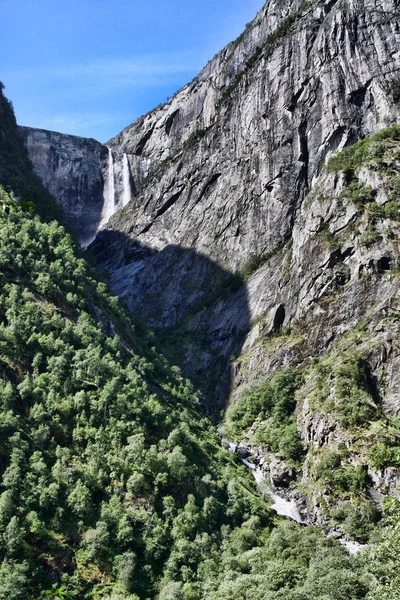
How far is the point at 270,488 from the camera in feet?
182

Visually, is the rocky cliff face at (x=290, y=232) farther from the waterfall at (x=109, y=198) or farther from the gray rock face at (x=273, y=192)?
the waterfall at (x=109, y=198)

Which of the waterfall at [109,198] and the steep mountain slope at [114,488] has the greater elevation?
the waterfall at [109,198]

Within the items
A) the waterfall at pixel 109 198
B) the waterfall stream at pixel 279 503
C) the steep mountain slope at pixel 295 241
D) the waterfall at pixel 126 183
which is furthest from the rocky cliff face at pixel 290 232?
the waterfall at pixel 126 183

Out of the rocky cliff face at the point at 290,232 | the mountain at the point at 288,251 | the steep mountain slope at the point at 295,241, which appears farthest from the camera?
the rocky cliff face at the point at 290,232

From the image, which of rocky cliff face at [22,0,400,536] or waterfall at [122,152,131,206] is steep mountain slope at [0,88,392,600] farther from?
waterfall at [122,152,131,206]

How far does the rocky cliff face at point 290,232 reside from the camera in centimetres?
5912

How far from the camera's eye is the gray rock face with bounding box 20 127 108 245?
122 meters

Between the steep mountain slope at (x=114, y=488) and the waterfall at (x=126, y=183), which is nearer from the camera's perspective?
the steep mountain slope at (x=114, y=488)

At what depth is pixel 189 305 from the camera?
87.0m

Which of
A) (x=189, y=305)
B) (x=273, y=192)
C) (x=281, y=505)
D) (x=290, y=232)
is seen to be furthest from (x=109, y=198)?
(x=281, y=505)

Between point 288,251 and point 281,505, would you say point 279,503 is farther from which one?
point 288,251

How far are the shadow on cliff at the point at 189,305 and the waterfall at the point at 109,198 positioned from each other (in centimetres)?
1684

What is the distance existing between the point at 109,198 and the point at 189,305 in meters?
46.5

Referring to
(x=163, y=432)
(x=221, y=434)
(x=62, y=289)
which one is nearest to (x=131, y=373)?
(x=163, y=432)
